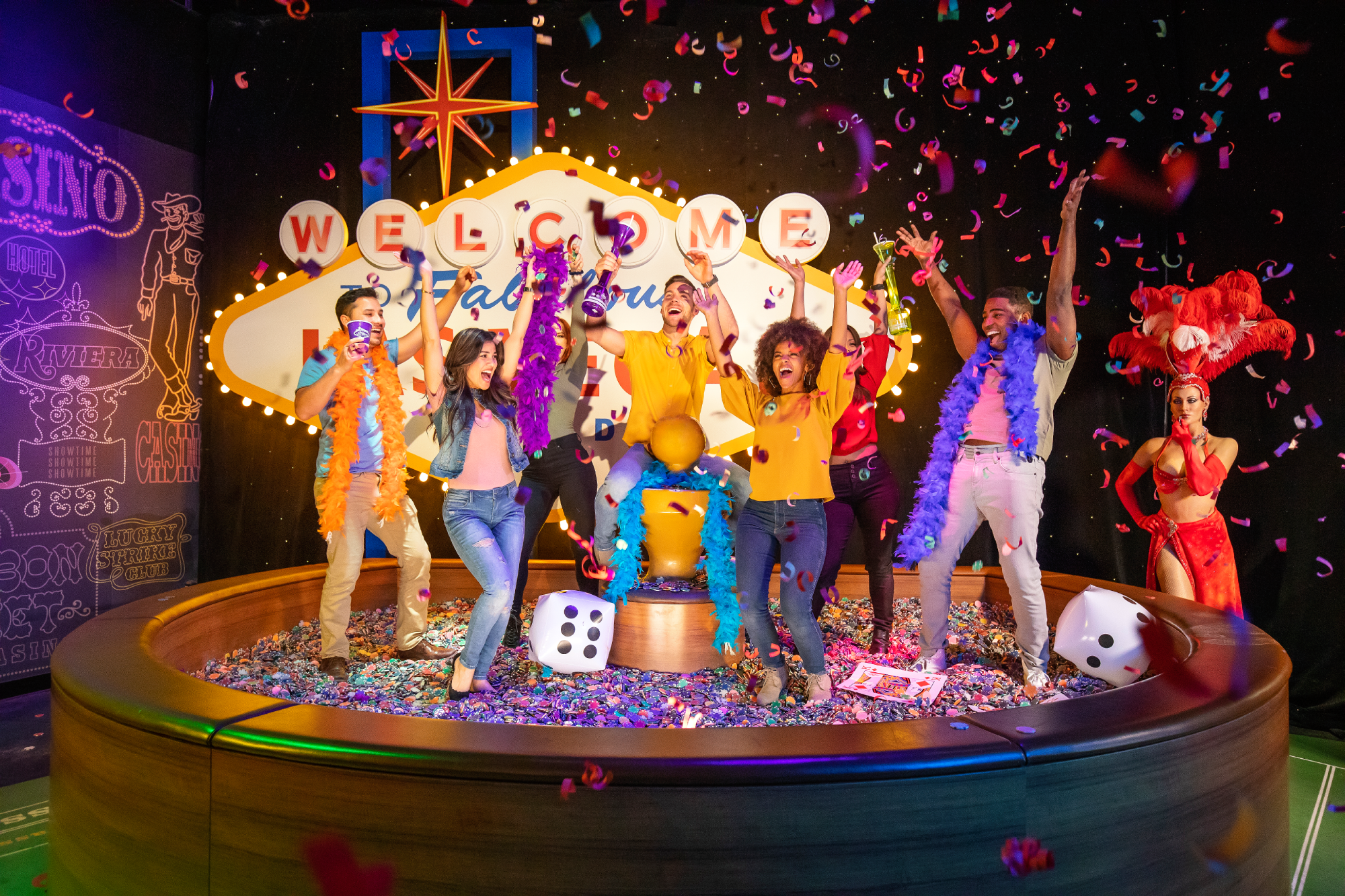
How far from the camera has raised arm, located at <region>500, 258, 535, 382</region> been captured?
2963mm

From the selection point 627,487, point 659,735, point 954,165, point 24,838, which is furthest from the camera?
point 954,165

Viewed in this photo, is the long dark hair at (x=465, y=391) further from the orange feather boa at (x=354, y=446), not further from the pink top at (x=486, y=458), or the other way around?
the orange feather boa at (x=354, y=446)

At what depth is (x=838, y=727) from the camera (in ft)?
5.43

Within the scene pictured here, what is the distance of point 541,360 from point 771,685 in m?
1.56

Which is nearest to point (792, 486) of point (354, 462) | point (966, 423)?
point (966, 423)

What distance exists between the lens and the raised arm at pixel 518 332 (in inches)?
117

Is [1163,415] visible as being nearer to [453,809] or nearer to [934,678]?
[934,678]

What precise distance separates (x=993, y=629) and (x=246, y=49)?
206 inches

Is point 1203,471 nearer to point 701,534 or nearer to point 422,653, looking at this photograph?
point 701,534

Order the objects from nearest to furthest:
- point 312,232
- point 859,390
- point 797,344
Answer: point 797,344, point 859,390, point 312,232

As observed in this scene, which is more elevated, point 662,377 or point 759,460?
point 662,377

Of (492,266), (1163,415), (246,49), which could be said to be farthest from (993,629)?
(246,49)

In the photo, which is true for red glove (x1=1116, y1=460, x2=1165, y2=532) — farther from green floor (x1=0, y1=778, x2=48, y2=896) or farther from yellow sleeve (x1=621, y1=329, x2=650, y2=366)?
green floor (x1=0, y1=778, x2=48, y2=896)

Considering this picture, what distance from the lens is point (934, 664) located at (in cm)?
310
